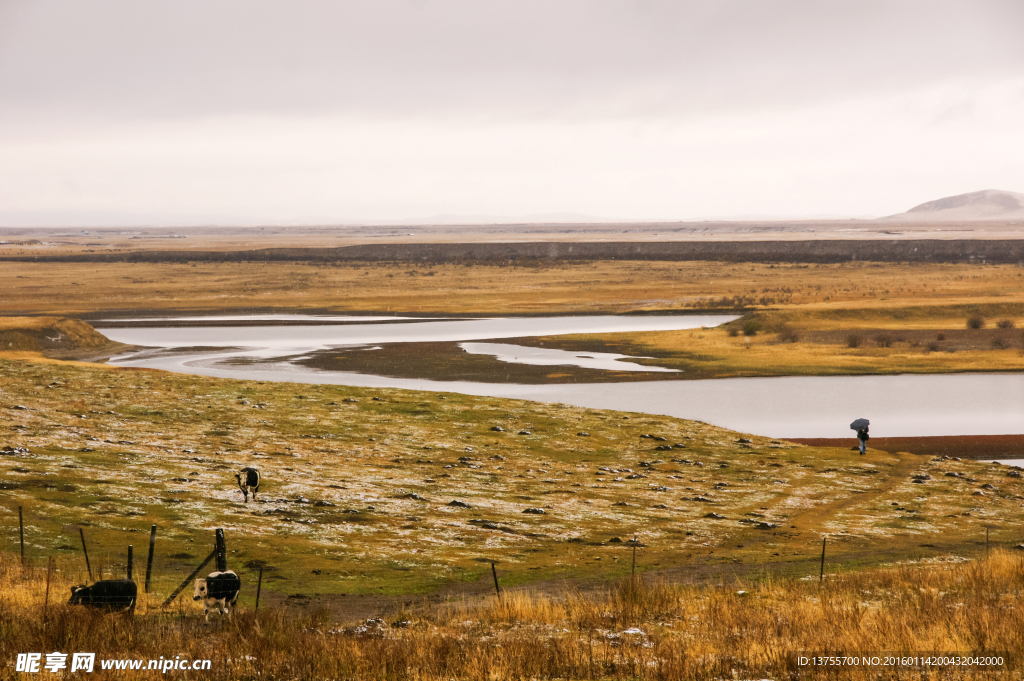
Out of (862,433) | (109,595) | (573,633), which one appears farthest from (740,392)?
(109,595)

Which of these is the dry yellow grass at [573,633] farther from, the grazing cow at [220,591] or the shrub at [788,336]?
the shrub at [788,336]

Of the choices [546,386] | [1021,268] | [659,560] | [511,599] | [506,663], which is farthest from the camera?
[1021,268]

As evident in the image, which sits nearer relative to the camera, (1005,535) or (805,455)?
(1005,535)

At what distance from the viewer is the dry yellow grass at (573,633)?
1170 centimetres

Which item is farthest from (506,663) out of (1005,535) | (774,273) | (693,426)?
(774,273)

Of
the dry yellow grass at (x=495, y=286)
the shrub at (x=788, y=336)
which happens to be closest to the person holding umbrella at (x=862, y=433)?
the shrub at (x=788, y=336)

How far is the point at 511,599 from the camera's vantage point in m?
15.8

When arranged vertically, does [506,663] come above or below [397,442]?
above

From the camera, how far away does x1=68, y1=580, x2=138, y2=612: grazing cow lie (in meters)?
12.8

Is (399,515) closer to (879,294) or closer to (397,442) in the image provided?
(397,442)

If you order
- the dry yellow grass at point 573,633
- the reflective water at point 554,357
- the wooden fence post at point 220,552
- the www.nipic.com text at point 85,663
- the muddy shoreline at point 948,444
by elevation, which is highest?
the wooden fence post at point 220,552

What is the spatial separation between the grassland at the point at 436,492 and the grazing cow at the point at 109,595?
314 centimetres

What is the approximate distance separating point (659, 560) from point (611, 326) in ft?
218

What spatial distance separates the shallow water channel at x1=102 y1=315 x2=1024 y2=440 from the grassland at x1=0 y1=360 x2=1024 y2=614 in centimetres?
738
